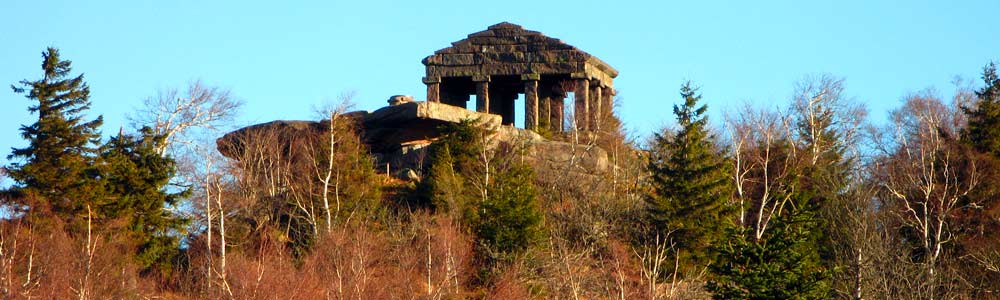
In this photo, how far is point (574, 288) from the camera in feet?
185

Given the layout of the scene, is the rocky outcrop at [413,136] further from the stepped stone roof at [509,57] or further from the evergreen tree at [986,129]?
the evergreen tree at [986,129]

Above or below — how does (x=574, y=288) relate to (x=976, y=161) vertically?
below

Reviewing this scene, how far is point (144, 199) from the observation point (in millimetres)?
64688

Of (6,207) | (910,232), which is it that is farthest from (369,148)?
(910,232)

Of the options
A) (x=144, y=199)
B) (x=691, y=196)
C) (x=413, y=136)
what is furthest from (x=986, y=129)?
(x=144, y=199)

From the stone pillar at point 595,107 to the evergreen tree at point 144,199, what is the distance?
678 inches

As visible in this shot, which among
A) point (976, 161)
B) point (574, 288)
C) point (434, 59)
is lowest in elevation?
point (574, 288)

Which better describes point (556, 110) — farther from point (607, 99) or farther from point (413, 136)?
point (413, 136)

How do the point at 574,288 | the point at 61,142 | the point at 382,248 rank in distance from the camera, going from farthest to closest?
1. the point at 61,142
2. the point at 382,248
3. the point at 574,288

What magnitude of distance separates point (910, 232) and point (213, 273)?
24.1 meters

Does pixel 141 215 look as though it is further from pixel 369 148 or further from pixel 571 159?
pixel 571 159

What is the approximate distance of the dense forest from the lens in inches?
2373

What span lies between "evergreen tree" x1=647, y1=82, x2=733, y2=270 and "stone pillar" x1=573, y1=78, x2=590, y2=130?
8242 mm

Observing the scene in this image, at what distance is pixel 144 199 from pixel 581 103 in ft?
61.0
